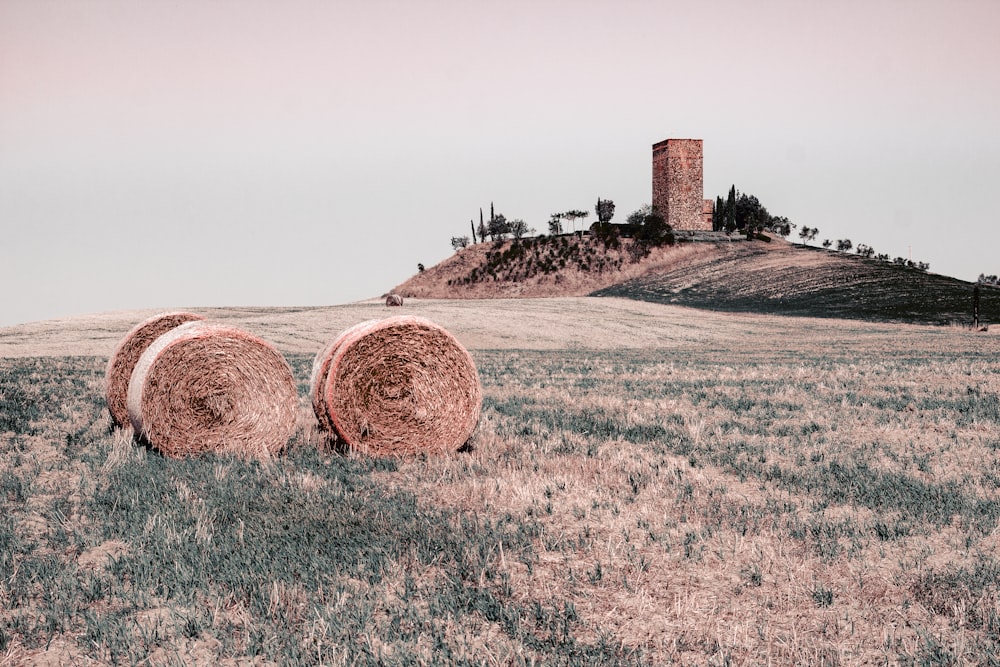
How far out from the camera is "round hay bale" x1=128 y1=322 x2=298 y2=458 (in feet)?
31.1

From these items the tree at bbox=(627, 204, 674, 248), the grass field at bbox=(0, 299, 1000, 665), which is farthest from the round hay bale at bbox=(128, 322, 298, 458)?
the tree at bbox=(627, 204, 674, 248)

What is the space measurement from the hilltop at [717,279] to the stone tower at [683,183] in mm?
7348

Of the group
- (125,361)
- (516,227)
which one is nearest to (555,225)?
(516,227)

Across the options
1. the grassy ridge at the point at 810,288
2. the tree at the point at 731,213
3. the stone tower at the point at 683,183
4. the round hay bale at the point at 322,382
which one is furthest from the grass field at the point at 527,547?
the stone tower at the point at 683,183

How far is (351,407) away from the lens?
9.51 m

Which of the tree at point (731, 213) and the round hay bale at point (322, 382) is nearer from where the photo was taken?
the round hay bale at point (322, 382)

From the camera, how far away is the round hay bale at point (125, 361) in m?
11.3

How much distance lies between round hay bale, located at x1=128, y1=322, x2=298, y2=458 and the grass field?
40 centimetres

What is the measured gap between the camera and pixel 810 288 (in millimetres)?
65500

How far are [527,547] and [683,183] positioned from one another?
4380 inches

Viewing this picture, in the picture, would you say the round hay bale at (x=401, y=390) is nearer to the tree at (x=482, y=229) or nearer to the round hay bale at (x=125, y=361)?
the round hay bale at (x=125, y=361)

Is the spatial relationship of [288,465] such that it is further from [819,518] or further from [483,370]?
[483,370]

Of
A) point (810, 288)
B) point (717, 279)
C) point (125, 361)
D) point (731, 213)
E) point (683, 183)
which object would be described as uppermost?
point (683, 183)

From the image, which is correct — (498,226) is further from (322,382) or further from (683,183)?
(322,382)
